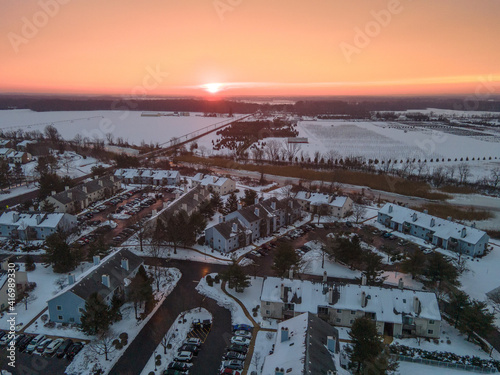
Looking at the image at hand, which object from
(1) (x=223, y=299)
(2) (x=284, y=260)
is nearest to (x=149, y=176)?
(1) (x=223, y=299)

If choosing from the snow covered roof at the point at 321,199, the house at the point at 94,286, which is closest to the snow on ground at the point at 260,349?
the house at the point at 94,286

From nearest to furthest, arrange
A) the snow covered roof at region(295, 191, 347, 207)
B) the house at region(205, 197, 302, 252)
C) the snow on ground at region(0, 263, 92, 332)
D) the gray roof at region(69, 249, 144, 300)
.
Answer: the gray roof at region(69, 249, 144, 300) → the snow on ground at region(0, 263, 92, 332) → the house at region(205, 197, 302, 252) → the snow covered roof at region(295, 191, 347, 207)

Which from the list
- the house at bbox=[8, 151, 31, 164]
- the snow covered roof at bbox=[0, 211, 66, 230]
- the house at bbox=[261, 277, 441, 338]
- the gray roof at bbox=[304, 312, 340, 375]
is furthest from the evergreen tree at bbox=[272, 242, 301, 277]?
the house at bbox=[8, 151, 31, 164]

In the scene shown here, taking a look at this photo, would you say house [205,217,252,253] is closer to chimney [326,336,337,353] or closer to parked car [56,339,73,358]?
parked car [56,339,73,358]

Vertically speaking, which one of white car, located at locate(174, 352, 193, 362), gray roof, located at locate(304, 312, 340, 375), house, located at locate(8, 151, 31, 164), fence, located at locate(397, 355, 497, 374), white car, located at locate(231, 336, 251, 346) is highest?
house, located at locate(8, 151, 31, 164)

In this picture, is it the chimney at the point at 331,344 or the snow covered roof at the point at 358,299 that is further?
the snow covered roof at the point at 358,299

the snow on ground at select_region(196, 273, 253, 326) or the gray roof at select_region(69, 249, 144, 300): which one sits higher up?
the gray roof at select_region(69, 249, 144, 300)

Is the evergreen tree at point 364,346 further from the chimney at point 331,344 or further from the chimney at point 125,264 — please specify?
the chimney at point 125,264

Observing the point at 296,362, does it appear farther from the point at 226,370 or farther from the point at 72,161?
the point at 72,161
